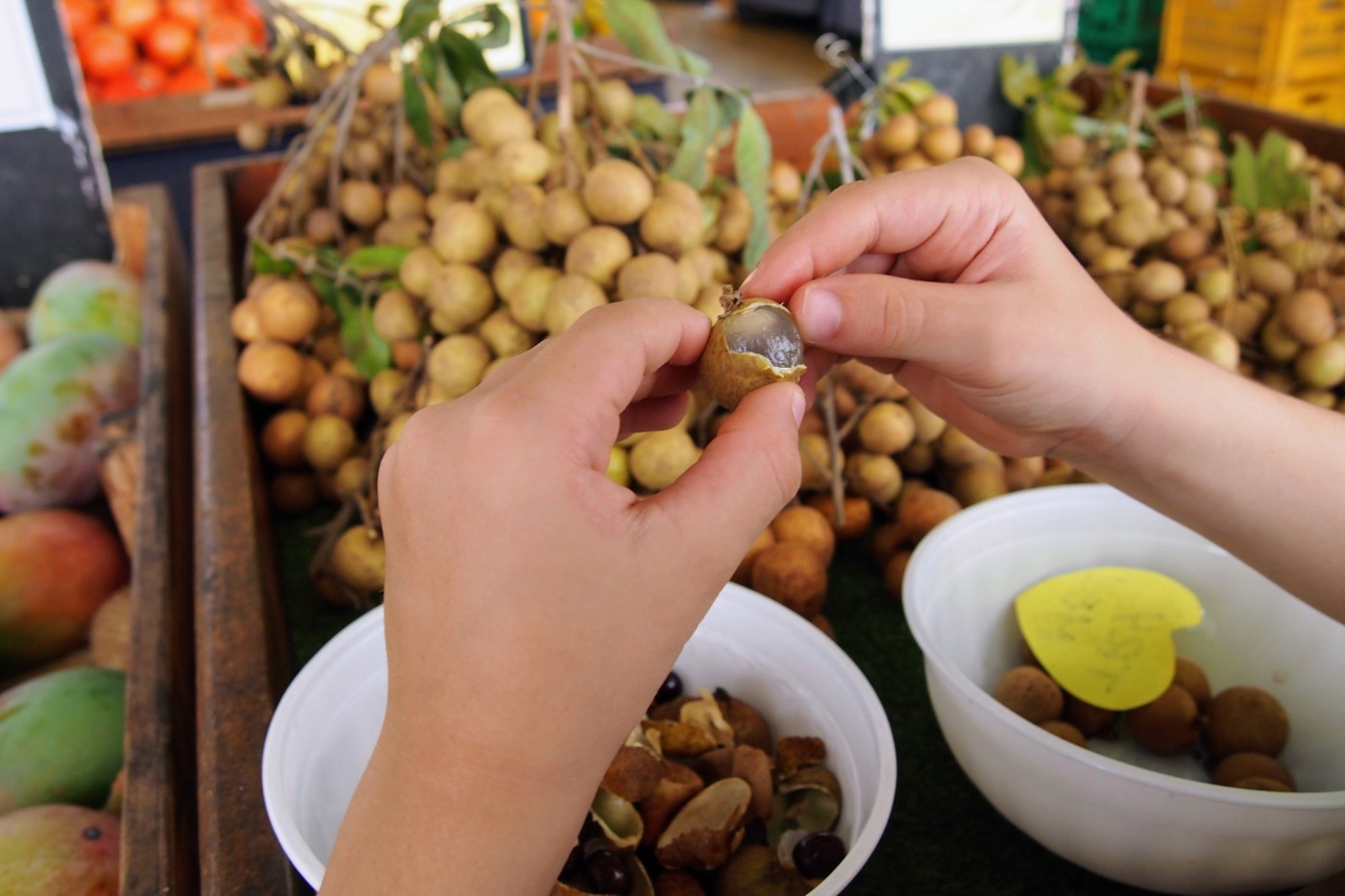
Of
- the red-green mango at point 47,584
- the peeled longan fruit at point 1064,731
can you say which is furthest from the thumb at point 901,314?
the red-green mango at point 47,584

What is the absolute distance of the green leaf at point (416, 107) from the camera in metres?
1.60

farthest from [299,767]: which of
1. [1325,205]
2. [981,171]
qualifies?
[1325,205]

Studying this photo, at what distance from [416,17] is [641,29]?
0.36 m

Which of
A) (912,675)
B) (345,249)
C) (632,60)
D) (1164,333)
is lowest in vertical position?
(912,675)

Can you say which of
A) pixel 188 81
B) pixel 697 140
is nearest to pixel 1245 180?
pixel 697 140

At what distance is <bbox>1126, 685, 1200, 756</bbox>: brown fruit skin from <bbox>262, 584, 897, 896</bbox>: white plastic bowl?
328mm

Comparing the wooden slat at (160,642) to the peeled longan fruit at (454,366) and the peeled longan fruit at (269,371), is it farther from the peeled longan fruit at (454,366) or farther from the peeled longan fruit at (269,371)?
the peeled longan fruit at (454,366)

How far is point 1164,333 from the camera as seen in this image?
1450mm

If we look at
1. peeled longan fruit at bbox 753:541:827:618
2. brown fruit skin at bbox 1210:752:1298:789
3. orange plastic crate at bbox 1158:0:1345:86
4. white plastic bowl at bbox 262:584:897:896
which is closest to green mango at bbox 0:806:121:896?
white plastic bowl at bbox 262:584:897:896

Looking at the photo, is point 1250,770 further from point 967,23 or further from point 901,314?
point 967,23

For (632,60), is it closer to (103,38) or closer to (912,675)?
(912,675)

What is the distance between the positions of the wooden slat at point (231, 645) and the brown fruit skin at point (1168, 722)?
0.78 meters

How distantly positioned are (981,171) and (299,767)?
2.48ft

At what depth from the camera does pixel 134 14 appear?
135 inches
